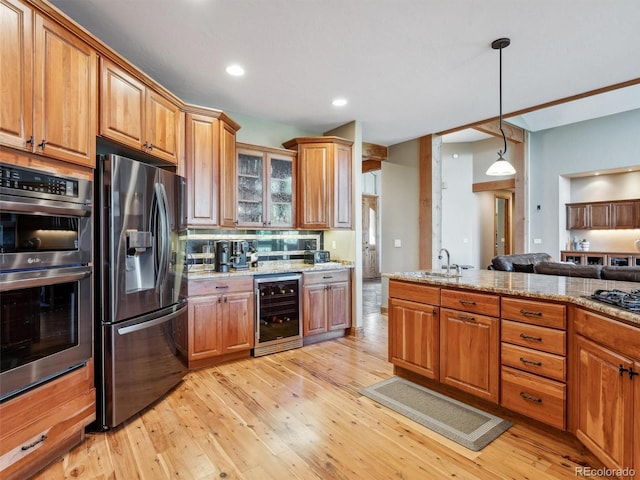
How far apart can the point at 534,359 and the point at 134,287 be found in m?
2.70

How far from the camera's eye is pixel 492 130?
17.7 ft

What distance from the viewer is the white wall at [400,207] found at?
5285mm

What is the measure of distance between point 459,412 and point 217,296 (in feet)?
7.53

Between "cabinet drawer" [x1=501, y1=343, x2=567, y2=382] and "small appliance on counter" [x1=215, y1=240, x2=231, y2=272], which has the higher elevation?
"small appliance on counter" [x1=215, y1=240, x2=231, y2=272]

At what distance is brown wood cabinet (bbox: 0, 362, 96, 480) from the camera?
1.63 metres

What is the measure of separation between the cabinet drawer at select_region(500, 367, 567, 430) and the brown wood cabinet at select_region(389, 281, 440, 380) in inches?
21.1

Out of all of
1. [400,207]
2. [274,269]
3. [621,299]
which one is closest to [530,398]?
[621,299]

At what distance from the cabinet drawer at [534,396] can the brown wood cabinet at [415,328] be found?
535 mm

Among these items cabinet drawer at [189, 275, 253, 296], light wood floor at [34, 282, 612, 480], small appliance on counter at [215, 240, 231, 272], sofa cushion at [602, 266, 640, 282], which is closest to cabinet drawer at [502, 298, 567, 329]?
light wood floor at [34, 282, 612, 480]

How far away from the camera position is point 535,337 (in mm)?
2119

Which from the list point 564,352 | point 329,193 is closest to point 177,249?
point 329,193

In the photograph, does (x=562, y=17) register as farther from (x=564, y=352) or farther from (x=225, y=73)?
(x=225, y=73)

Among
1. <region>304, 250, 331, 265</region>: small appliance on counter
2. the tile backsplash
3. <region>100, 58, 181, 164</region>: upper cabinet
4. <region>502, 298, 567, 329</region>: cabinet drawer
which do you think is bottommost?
<region>502, 298, 567, 329</region>: cabinet drawer

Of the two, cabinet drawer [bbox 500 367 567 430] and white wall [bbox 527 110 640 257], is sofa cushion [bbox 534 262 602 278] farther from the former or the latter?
white wall [bbox 527 110 640 257]
